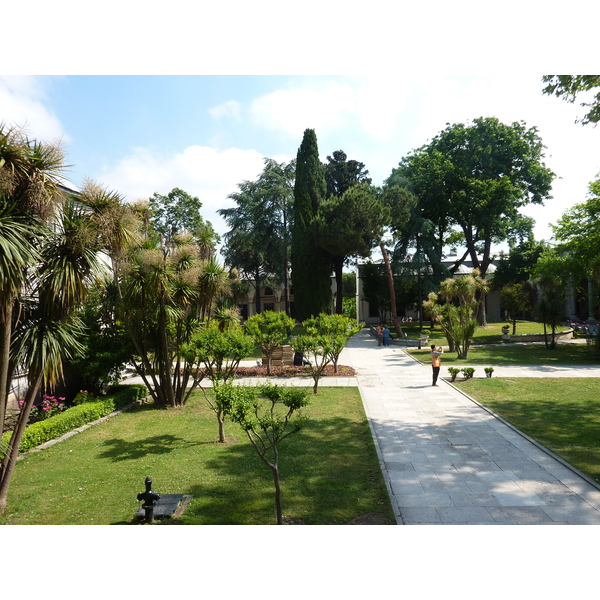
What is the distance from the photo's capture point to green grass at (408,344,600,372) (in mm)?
18469

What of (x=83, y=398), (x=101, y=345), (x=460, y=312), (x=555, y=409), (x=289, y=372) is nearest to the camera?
(x=555, y=409)

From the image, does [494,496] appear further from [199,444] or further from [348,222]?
[348,222]

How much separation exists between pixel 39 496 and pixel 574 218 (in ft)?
→ 81.0

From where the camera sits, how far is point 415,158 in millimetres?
32812

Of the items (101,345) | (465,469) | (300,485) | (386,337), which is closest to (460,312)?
(386,337)

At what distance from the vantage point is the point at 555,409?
10.4 metres

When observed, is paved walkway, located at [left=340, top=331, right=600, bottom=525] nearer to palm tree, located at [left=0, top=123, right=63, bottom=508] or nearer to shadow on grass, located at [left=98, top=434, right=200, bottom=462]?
shadow on grass, located at [left=98, top=434, right=200, bottom=462]

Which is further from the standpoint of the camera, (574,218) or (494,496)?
(574,218)

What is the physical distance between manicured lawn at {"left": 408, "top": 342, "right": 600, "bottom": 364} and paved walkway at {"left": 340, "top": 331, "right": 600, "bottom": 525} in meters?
7.95

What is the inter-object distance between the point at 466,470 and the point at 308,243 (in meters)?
24.7

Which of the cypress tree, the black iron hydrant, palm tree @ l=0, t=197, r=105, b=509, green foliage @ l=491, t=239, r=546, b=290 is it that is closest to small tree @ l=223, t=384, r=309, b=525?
the black iron hydrant

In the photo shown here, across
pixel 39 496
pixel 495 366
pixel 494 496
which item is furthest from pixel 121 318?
pixel 495 366

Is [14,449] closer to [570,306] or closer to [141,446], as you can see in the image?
[141,446]

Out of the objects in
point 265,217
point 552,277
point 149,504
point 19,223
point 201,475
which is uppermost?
point 265,217
